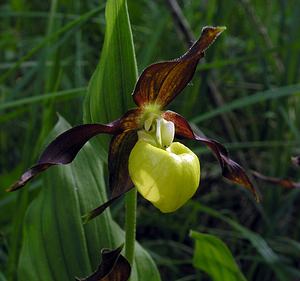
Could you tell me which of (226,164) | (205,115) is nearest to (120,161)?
(226,164)

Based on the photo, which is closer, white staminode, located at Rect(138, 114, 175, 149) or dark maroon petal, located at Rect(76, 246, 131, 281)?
dark maroon petal, located at Rect(76, 246, 131, 281)

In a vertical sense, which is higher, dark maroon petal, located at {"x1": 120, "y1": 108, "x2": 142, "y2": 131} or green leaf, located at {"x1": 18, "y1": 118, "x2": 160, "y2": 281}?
dark maroon petal, located at {"x1": 120, "y1": 108, "x2": 142, "y2": 131}

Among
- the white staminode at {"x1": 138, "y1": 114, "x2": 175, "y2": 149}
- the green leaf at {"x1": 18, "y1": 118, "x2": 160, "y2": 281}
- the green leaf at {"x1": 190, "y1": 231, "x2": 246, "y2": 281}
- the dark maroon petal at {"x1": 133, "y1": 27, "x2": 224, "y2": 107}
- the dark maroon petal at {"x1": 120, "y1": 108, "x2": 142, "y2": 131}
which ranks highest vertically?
the dark maroon petal at {"x1": 133, "y1": 27, "x2": 224, "y2": 107}

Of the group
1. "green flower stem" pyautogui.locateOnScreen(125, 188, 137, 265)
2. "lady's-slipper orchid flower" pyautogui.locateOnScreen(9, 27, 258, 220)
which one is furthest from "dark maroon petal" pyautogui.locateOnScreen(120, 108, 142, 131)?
"green flower stem" pyautogui.locateOnScreen(125, 188, 137, 265)

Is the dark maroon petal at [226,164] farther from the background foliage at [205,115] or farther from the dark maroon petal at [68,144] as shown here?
the background foliage at [205,115]

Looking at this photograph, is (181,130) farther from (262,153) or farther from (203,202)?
(262,153)

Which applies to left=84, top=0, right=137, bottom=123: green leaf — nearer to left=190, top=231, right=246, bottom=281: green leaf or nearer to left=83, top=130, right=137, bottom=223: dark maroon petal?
left=83, top=130, right=137, bottom=223: dark maroon petal
